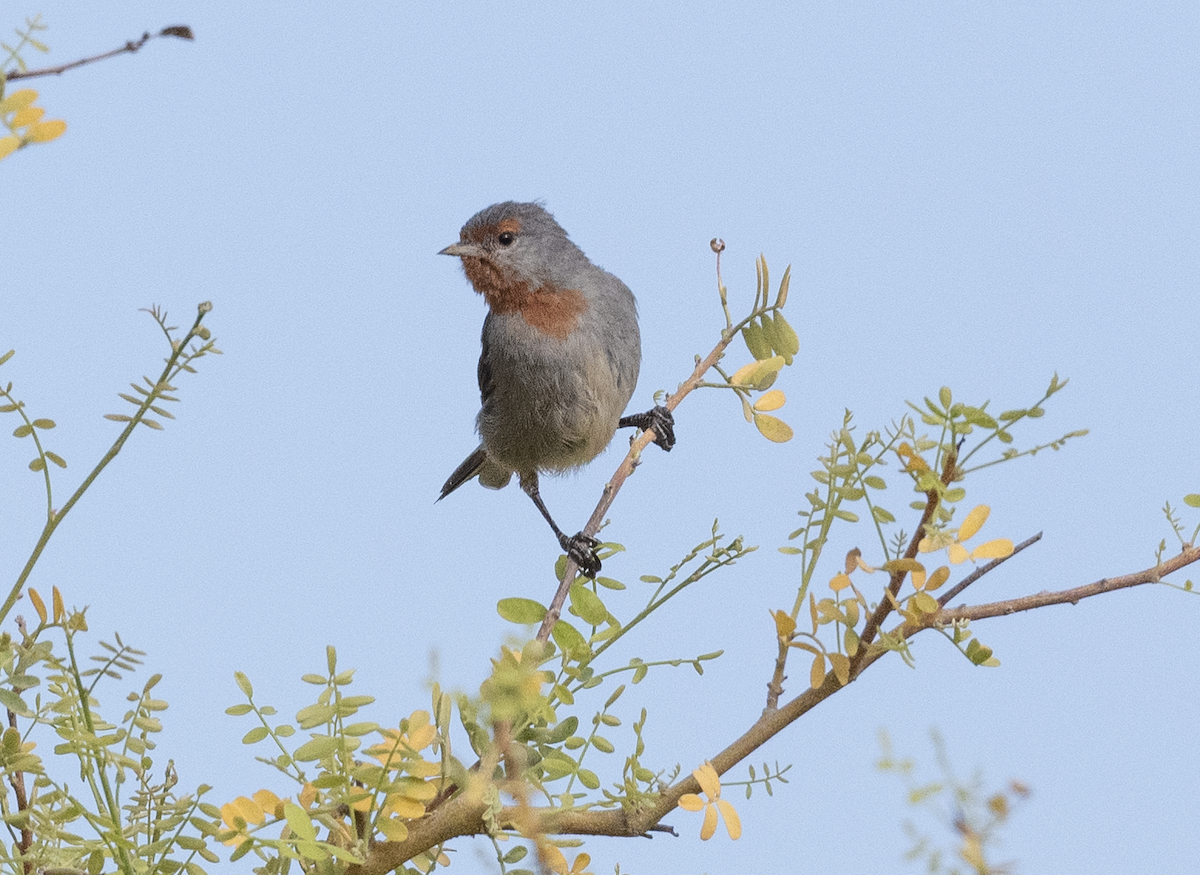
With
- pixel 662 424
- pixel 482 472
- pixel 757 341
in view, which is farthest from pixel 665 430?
pixel 757 341

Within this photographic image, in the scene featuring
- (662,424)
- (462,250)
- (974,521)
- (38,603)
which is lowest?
(974,521)

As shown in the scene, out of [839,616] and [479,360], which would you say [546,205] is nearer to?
[479,360]

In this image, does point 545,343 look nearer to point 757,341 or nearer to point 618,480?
point 618,480

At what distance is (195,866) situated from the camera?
1.87m

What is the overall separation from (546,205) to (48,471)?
14.7 feet

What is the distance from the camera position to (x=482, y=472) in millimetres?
6746

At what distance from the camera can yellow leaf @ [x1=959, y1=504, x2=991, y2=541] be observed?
152 centimetres

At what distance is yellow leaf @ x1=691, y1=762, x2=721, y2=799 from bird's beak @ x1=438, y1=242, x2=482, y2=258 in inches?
171

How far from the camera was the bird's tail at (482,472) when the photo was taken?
6.64 m

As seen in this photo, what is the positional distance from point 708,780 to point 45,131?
1137 mm

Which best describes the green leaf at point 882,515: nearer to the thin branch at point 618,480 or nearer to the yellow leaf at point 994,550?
the yellow leaf at point 994,550

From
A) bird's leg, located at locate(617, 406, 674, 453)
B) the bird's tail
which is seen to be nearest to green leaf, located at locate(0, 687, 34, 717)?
bird's leg, located at locate(617, 406, 674, 453)

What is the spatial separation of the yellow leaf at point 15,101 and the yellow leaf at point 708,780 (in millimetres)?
1159

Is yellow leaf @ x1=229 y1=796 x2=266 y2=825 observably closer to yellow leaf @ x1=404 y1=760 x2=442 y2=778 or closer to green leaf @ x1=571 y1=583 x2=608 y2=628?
yellow leaf @ x1=404 y1=760 x2=442 y2=778
